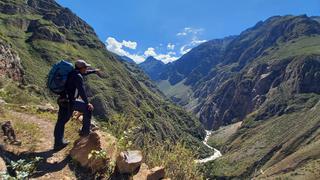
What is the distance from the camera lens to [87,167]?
1436cm

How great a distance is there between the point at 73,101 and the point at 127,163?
2.73 meters

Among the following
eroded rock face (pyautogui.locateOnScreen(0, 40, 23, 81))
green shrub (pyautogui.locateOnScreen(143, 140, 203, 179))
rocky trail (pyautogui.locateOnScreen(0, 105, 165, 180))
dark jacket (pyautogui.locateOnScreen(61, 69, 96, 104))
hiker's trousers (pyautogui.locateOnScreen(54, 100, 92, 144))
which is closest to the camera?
rocky trail (pyautogui.locateOnScreen(0, 105, 165, 180))

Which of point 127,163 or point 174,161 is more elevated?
point 127,163

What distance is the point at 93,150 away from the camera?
1390cm

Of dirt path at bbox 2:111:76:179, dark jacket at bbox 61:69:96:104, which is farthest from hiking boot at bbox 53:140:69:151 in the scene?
dark jacket at bbox 61:69:96:104

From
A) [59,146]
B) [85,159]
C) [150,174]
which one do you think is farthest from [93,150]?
[59,146]

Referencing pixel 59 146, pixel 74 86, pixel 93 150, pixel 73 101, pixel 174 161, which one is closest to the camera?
pixel 93 150

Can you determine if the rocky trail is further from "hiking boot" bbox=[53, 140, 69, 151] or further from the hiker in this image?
the hiker

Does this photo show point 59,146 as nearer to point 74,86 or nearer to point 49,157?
point 49,157

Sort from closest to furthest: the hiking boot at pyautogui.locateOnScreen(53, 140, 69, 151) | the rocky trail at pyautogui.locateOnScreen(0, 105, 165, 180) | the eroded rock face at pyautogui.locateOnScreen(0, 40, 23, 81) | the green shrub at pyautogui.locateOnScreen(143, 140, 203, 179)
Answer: the rocky trail at pyautogui.locateOnScreen(0, 105, 165, 180), the hiking boot at pyautogui.locateOnScreen(53, 140, 69, 151), the green shrub at pyautogui.locateOnScreen(143, 140, 203, 179), the eroded rock face at pyautogui.locateOnScreen(0, 40, 23, 81)

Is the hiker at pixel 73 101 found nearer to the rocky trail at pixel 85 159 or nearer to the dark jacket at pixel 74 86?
the dark jacket at pixel 74 86

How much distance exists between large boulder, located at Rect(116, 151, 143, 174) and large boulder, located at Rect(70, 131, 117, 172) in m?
0.41

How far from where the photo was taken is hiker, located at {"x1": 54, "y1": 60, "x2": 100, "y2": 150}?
14705mm

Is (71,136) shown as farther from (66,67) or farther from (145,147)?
(66,67)
